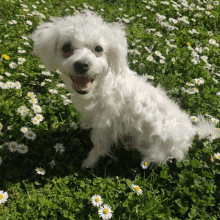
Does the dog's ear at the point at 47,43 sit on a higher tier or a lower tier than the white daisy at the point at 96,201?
higher

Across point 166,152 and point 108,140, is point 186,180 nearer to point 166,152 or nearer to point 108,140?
point 166,152

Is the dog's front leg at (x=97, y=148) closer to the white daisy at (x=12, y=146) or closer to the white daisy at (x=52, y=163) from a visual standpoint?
the white daisy at (x=52, y=163)

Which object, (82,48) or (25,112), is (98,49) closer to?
(82,48)

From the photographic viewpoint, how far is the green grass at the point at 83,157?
2369 millimetres

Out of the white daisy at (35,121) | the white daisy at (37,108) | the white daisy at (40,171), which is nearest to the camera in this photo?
the white daisy at (40,171)

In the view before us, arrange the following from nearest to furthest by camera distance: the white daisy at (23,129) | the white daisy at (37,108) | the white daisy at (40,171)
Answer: the white daisy at (40,171), the white daisy at (23,129), the white daisy at (37,108)

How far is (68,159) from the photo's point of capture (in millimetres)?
2934

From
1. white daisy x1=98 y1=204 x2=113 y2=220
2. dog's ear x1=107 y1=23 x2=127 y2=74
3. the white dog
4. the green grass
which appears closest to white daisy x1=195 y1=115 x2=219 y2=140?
the green grass

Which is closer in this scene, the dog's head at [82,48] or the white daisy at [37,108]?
the dog's head at [82,48]

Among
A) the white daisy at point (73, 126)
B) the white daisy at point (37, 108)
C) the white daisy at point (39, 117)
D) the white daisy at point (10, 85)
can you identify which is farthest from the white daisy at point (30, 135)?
the white daisy at point (10, 85)

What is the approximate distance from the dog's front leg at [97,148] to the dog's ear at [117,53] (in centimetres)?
95

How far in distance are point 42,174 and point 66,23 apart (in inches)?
73.5

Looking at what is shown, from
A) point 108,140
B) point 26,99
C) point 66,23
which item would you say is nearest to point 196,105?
point 108,140

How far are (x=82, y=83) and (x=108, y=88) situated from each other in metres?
0.31
